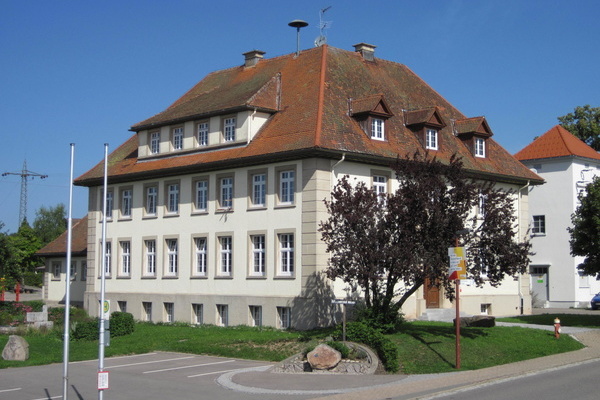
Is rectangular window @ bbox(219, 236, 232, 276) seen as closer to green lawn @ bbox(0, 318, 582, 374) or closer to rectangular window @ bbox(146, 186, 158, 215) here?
green lawn @ bbox(0, 318, 582, 374)

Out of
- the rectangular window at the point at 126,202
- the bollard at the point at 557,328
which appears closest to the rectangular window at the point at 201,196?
the rectangular window at the point at 126,202

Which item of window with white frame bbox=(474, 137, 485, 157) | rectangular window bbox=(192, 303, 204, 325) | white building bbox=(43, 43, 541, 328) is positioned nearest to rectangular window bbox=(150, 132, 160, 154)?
white building bbox=(43, 43, 541, 328)

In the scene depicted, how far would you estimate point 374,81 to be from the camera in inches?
1532

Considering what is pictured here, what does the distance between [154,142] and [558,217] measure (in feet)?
94.6

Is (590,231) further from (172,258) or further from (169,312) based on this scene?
(169,312)

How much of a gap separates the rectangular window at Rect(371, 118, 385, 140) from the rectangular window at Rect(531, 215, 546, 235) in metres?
24.7

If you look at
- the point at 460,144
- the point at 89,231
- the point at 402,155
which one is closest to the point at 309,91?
the point at 402,155

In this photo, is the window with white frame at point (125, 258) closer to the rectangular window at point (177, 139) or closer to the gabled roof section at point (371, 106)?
the rectangular window at point (177, 139)

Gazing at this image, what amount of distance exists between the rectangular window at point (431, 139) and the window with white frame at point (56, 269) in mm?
26423

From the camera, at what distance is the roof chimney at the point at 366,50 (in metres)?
40.9

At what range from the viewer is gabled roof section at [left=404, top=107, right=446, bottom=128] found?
3659 cm

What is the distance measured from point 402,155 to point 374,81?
556cm

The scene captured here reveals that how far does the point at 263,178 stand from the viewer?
34.6 metres

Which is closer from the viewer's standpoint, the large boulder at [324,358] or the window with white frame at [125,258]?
the large boulder at [324,358]
